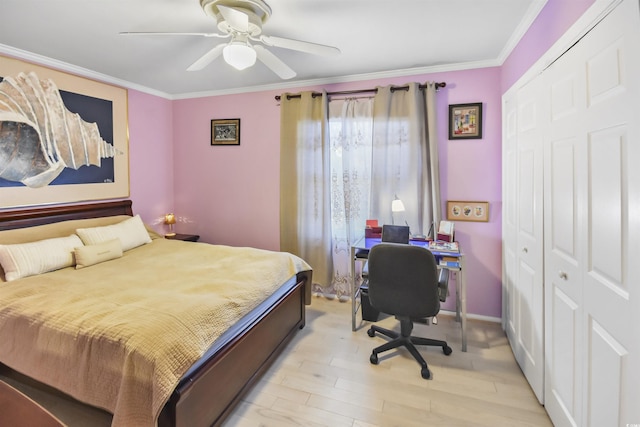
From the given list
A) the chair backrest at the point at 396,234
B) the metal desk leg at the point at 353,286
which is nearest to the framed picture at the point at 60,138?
the metal desk leg at the point at 353,286

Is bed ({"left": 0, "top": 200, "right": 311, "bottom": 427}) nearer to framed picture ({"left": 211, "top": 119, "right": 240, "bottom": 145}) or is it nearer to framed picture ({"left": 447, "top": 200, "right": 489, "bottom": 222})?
framed picture ({"left": 447, "top": 200, "right": 489, "bottom": 222})

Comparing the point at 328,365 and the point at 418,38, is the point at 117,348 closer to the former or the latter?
the point at 328,365

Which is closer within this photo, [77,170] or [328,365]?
[328,365]

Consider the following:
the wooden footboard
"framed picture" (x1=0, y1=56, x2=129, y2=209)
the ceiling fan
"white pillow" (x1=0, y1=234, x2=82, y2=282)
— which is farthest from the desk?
"framed picture" (x1=0, y1=56, x2=129, y2=209)

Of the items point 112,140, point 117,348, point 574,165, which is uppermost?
point 112,140

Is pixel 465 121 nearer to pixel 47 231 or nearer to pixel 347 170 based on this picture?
pixel 347 170

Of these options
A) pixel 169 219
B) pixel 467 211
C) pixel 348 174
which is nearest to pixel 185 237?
pixel 169 219

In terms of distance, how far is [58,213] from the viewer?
3.03 m

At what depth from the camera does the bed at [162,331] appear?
1.44 meters

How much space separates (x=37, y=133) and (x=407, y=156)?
136 inches

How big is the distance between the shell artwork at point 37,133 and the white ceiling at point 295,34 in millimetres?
307

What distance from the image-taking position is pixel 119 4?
2004mm

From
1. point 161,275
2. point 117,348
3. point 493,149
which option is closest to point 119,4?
point 161,275

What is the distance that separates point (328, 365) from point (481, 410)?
102 centimetres
